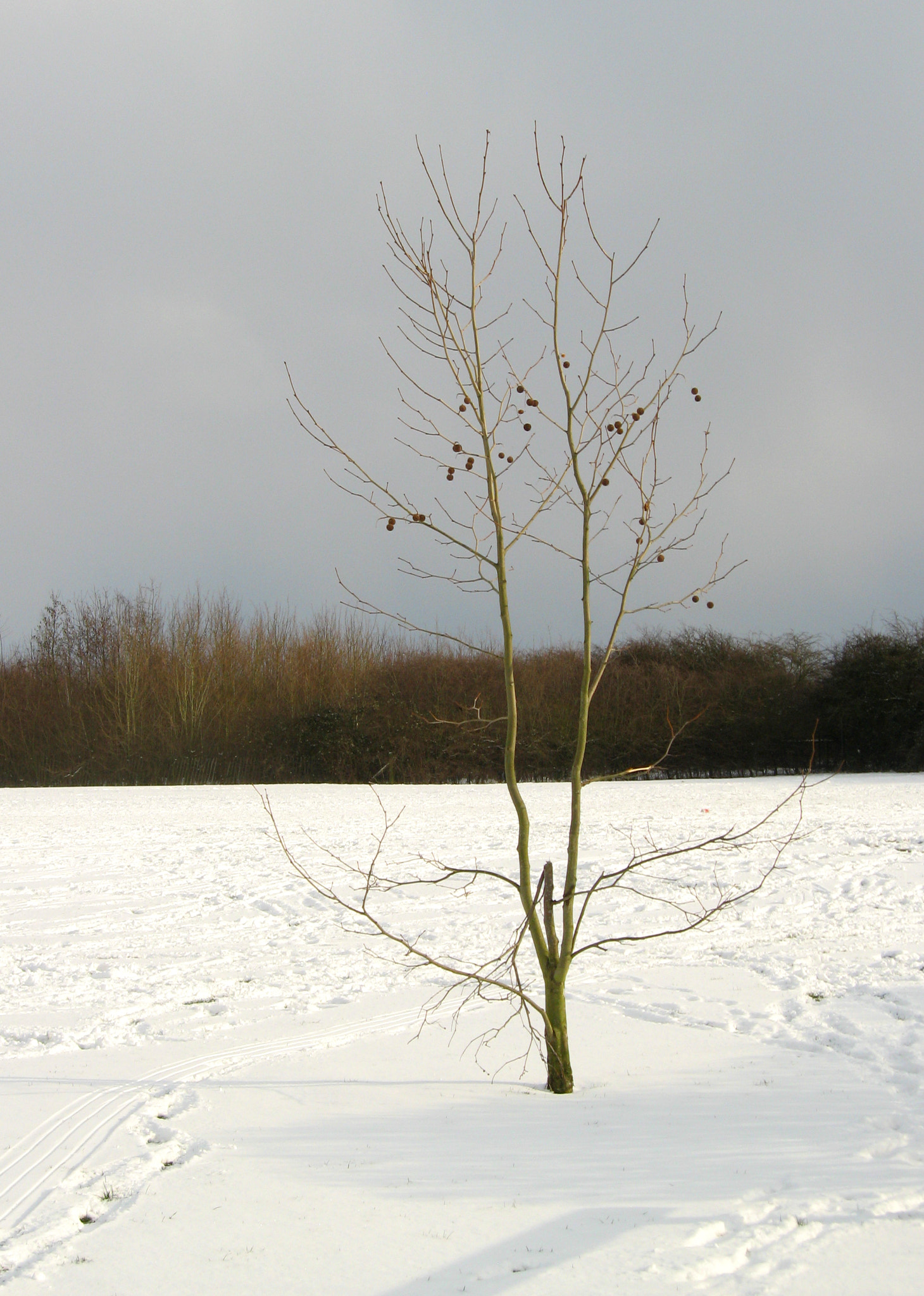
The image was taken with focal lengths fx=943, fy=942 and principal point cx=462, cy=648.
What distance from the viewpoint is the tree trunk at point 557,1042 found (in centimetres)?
353

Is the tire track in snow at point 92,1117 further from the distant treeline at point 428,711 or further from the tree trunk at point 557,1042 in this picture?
the distant treeline at point 428,711

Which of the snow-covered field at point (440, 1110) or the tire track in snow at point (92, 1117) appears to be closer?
the snow-covered field at point (440, 1110)

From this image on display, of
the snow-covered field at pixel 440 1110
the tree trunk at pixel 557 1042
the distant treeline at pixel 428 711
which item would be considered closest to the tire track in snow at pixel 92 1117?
the snow-covered field at pixel 440 1110

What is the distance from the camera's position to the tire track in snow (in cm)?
283

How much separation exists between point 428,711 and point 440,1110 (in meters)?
18.8

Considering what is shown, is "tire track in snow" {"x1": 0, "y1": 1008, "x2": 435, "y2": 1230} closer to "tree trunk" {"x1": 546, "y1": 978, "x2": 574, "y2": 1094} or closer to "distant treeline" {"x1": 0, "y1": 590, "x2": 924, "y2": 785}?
"tree trunk" {"x1": 546, "y1": 978, "x2": 574, "y2": 1094}

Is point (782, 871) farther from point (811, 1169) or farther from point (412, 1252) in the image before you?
point (412, 1252)

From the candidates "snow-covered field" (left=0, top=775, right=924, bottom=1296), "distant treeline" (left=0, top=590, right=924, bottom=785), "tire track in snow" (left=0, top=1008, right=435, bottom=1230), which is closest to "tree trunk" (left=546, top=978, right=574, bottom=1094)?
"snow-covered field" (left=0, top=775, right=924, bottom=1296)

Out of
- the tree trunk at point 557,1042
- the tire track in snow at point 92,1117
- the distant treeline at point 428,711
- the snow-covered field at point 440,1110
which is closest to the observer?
the snow-covered field at point 440,1110

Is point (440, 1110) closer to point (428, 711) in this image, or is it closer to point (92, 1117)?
point (92, 1117)

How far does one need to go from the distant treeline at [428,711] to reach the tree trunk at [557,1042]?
17754 millimetres

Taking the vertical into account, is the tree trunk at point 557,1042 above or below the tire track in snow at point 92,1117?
above

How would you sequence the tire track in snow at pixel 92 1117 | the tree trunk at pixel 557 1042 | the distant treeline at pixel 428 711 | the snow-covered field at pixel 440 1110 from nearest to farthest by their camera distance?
the snow-covered field at pixel 440 1110 → the tire track in snow at pixel 92 1117 → the tree trunk at pixel 557 1042 → the distant treeline at pixel 428 711

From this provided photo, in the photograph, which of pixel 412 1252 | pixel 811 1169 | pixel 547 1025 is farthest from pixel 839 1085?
pixel 412 1252
